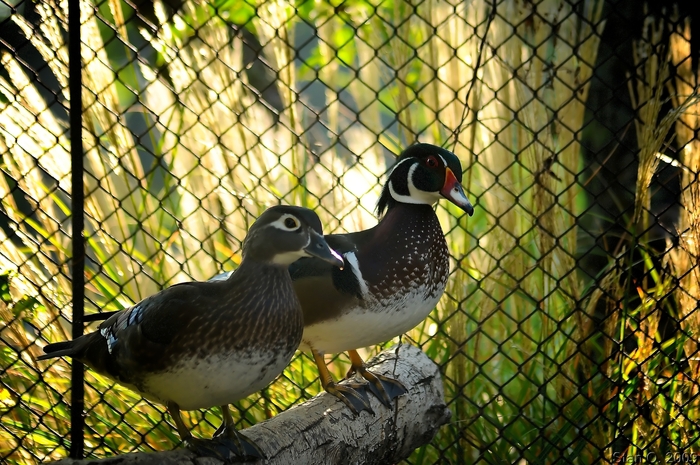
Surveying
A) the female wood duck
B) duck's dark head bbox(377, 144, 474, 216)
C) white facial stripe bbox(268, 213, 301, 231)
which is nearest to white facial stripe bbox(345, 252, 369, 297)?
the female wood duck

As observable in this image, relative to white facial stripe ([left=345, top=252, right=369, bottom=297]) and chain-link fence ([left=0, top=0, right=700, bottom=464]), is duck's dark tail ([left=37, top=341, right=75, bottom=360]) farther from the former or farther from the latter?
white facial stripe ([left=345, top=252, right=369, bottom=297])

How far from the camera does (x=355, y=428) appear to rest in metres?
1.68

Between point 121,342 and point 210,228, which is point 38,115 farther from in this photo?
point 121,342

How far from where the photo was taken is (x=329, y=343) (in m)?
1.72

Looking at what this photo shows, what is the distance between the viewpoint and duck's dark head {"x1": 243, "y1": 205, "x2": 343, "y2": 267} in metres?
1.42

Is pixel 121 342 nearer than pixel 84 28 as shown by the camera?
Yes

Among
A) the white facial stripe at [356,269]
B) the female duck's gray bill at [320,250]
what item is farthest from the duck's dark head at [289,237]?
the white facial stripe at [356,269]

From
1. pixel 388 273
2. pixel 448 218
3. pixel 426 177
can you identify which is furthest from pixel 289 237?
pixel 448 218

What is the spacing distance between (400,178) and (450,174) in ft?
0.43

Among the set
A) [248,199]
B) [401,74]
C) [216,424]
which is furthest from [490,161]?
[216,424]

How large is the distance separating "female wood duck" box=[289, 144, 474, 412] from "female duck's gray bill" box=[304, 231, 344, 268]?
239 millimetres

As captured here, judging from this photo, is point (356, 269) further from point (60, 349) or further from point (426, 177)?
point (60, 349)

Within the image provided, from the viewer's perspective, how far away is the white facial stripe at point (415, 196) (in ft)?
5.65

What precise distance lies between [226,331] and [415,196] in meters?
0.59
